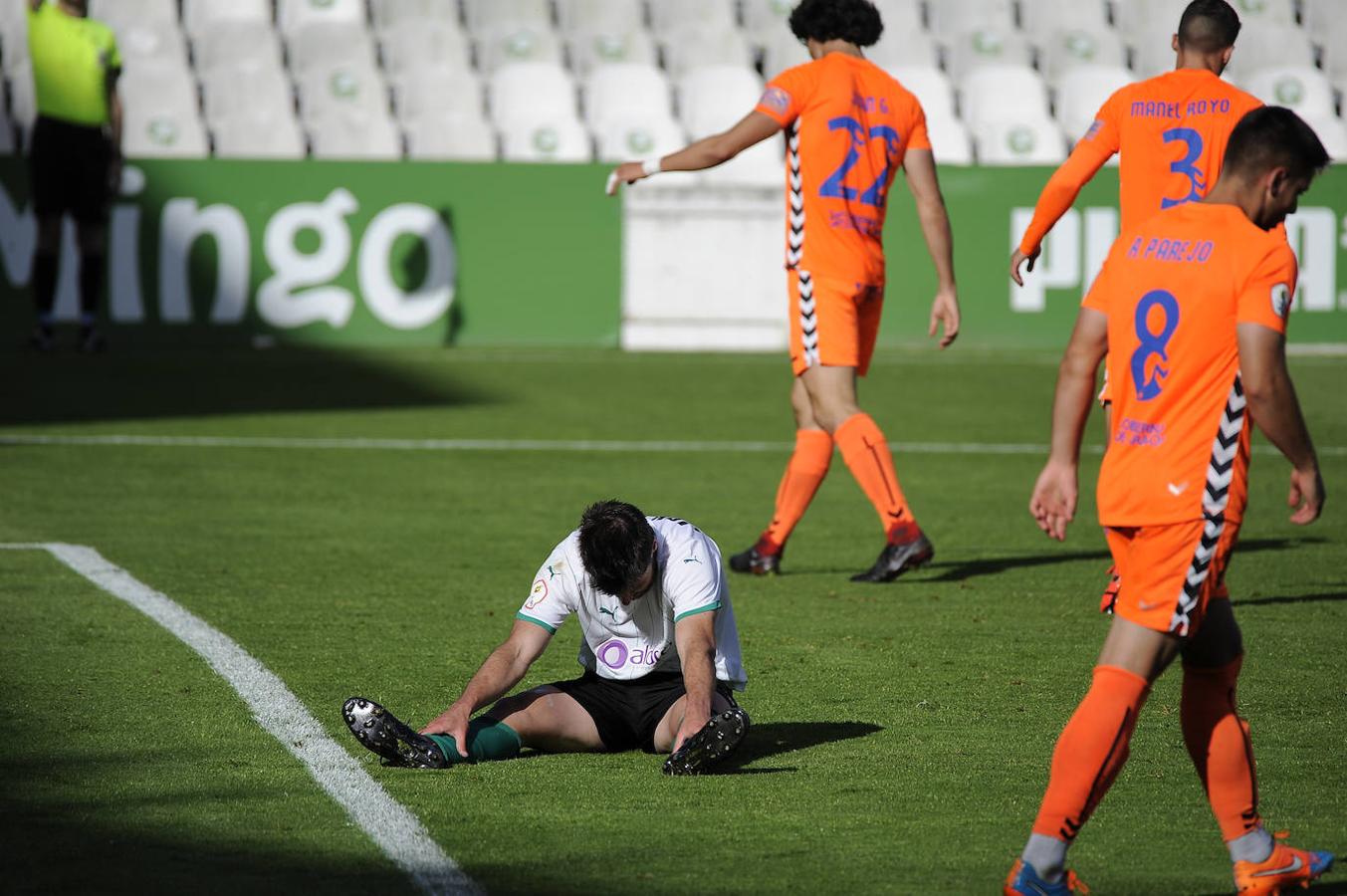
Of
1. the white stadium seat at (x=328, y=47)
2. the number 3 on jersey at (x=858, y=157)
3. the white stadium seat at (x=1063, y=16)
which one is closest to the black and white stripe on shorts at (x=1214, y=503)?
the number 3 on jersey at (x=858, y=157)

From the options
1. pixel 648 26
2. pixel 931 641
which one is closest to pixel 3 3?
pixel 648 26

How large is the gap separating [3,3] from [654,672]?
56.5 feet

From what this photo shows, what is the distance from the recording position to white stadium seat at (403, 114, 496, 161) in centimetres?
1958

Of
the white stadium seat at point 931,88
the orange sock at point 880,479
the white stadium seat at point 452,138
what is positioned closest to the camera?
the orange sock at point 880,479

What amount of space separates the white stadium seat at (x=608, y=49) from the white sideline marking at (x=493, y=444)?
10.2 m

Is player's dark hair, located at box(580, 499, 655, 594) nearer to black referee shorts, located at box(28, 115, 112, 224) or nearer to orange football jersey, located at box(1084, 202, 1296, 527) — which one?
orange football jersey, located at box(1084, 202, 1296, 527)

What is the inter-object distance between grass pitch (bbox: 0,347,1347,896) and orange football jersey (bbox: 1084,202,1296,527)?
78cm

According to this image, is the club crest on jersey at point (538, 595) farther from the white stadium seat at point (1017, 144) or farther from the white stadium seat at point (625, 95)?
the white stadium seat at point (1017, 144)

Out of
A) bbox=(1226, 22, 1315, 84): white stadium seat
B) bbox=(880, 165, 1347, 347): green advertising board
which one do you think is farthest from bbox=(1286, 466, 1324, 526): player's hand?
bbox=(1226, 22, 1315, 84): white stadium seat

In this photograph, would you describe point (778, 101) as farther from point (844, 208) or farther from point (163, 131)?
point (163, 131)

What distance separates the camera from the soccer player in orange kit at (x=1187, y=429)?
351 centimetres

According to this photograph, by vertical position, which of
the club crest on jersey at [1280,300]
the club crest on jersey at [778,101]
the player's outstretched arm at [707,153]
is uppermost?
the club crest on jersey at [778,101]

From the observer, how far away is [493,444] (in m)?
11.5

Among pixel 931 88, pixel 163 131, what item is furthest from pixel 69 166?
pixel 931 88
